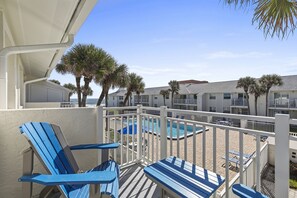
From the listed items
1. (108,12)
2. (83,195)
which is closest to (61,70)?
(108,12)

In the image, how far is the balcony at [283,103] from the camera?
20.3m

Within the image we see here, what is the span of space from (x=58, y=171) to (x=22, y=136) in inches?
35.6

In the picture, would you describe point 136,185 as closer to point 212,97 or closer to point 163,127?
point 163,127

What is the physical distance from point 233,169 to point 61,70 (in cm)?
1377

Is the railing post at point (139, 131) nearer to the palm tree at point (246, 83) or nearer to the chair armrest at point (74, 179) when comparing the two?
the chair armrest at point (74, 179)

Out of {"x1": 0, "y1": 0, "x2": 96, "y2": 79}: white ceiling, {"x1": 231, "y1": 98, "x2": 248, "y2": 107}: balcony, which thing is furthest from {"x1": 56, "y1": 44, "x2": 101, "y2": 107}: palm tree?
{"x1": 231, "y1": 98, "x2": 248, "y2": 107}: balcony

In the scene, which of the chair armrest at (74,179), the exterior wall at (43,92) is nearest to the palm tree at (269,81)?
the exterior wall at (43,92)

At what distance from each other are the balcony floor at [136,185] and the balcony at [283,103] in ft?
78.4

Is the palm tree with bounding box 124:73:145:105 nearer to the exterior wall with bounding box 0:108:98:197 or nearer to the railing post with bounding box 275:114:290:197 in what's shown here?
the exterior wall with bounding box 0:108:98:197

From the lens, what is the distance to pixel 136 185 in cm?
269

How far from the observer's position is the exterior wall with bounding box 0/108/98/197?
212cm

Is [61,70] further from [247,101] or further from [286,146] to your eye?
[247,101]

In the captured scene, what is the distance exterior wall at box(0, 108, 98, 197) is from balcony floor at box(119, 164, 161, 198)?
639 millimetres

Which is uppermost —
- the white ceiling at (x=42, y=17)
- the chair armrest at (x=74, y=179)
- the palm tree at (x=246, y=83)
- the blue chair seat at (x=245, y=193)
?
the palm tree at (x=246, y=83)
